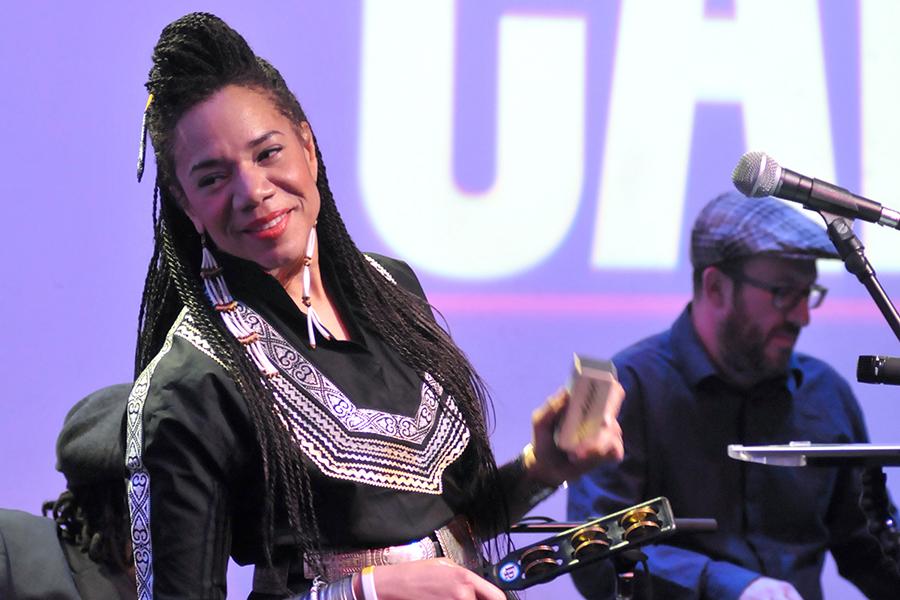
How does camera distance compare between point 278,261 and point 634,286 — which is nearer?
point 278,261

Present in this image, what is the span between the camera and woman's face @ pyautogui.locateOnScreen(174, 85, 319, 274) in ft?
5.25

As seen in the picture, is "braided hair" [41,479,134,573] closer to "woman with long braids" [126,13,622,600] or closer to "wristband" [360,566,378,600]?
"woman with long braids" [126,13,622,600]

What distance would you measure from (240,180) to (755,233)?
163 centimetres

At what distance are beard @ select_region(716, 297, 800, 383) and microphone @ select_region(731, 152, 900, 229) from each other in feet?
3.74

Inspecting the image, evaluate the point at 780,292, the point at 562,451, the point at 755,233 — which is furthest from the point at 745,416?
the point at 562,451

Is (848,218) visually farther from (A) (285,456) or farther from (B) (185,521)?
(B) (185,521)

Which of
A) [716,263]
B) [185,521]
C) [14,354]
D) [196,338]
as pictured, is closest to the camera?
[185,521]

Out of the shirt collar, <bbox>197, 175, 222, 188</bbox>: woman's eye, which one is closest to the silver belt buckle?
<bbox>197, 175, 222, 188</bbox>: woman's eye

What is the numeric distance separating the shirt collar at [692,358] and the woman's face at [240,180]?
145cm

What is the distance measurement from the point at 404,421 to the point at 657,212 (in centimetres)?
151

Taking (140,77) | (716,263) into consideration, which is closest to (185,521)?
(140,77)

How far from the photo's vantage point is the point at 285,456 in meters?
1.50

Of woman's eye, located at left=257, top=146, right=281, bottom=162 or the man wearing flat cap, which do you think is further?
the man wearing flat cap

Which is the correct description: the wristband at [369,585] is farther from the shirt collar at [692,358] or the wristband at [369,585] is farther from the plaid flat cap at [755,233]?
the plaid flat cap at [755,233]
